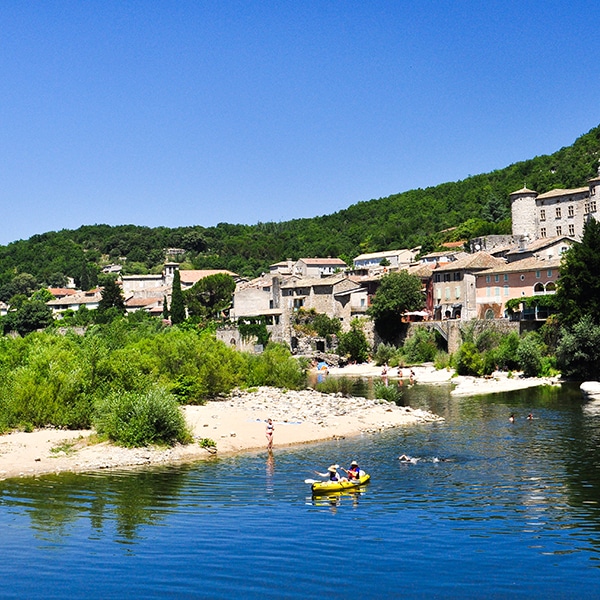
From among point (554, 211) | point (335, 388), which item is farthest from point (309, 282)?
point (335, 388)

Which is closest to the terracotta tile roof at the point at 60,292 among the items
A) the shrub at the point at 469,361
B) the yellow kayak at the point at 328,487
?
the shrub at the point at 469,361

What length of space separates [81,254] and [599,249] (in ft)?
510

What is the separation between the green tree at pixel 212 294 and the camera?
10712 cm

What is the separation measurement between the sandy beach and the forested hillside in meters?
75.2

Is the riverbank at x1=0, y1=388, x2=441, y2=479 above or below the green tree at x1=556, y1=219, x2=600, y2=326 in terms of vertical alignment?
below

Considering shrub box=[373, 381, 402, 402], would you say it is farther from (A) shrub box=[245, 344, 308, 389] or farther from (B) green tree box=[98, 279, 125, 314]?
(B) green tree box=[98, 279, 125, 314]

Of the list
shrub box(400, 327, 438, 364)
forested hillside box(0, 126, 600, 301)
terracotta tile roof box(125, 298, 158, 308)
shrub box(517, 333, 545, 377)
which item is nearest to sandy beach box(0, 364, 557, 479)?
shrub box(517, 333, 545, 377)

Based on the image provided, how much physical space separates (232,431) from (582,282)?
33006mm

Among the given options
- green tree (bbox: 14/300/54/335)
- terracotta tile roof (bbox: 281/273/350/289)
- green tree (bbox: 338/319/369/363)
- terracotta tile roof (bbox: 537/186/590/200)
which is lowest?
green tree (bbox: 338/319/369/363)

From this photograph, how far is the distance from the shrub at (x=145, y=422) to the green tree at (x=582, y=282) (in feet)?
117

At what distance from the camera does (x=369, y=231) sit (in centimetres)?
17075

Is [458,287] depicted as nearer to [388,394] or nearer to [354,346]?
[354,346]

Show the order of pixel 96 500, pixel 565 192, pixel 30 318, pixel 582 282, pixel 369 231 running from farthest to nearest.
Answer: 1. pixel 369 231
2. pixel 30 318
3. pixel 565 192
4. pixel 582 282
5. pixel 96 500

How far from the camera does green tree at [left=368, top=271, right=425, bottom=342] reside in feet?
268
